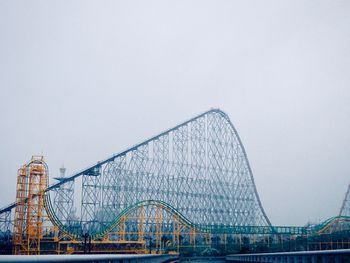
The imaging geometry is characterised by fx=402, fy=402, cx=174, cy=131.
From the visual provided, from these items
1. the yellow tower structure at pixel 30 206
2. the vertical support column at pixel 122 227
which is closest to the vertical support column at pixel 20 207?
the yellow tower structure at pixel 30 206

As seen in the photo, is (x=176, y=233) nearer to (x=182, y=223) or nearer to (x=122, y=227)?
(x=182, y=223)

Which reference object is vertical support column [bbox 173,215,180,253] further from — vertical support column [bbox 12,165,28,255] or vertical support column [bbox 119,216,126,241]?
vertical support column [bbox 12,165,28,255]

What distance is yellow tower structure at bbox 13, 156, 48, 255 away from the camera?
2014 cm

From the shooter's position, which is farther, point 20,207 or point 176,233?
point 176,233

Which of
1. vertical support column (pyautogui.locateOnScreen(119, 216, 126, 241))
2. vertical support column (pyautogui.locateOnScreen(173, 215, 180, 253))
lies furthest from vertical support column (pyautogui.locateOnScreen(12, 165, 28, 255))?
vertical support column (pyautogui.locateOnScreen(173, 215, 180, 253))

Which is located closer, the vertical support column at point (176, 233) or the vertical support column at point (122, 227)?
the vertical support column at point (122, 227)

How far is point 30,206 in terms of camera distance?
2028 centimetres

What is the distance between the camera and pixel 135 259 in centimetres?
838

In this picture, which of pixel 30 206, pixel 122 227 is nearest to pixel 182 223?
pixel 122 227

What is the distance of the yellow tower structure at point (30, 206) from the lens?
2014cm

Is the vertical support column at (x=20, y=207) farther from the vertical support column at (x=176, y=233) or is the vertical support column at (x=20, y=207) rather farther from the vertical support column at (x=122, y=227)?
the vertical support column at (x=176, y=233)

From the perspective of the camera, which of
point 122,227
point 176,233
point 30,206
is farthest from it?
point 176,233

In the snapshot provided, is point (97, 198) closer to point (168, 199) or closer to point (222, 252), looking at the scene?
point (168, 199)

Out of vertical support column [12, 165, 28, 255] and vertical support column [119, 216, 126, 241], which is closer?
vertical support column [12, 165, 28, 255]
